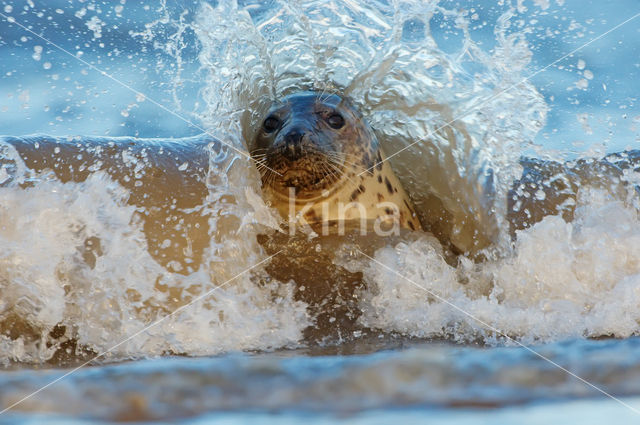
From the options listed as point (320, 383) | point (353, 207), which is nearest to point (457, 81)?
point (353, 207)

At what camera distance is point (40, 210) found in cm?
279

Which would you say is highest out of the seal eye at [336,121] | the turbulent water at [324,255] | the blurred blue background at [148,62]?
the blurred blue background at [148,62]

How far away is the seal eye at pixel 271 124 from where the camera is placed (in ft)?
10.9

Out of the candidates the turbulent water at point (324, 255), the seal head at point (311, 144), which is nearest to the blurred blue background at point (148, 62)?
the turbulent water at point (324, 255)

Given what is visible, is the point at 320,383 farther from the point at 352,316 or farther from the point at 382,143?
the point at 382,143

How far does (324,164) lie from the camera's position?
3.18 meters

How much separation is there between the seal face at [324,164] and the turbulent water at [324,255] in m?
0.13

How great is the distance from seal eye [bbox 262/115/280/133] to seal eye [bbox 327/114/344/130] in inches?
10.7

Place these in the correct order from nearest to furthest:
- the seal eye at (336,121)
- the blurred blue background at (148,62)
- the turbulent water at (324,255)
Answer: the turbulent water at (324,255) < the seal eye at (336,121) < the blurred blue background at (148,62)

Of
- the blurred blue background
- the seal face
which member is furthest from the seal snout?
the blurred blue background

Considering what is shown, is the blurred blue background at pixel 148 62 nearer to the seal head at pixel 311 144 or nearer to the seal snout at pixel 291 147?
the seal head at pixel 311 144

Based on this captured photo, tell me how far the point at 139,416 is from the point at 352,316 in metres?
1.72

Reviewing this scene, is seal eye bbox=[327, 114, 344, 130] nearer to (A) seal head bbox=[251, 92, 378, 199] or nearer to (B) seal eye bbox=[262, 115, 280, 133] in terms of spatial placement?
(A) seal head bbox=[251, 92, 378, 199]

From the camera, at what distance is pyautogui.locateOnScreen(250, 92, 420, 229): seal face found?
313cm
